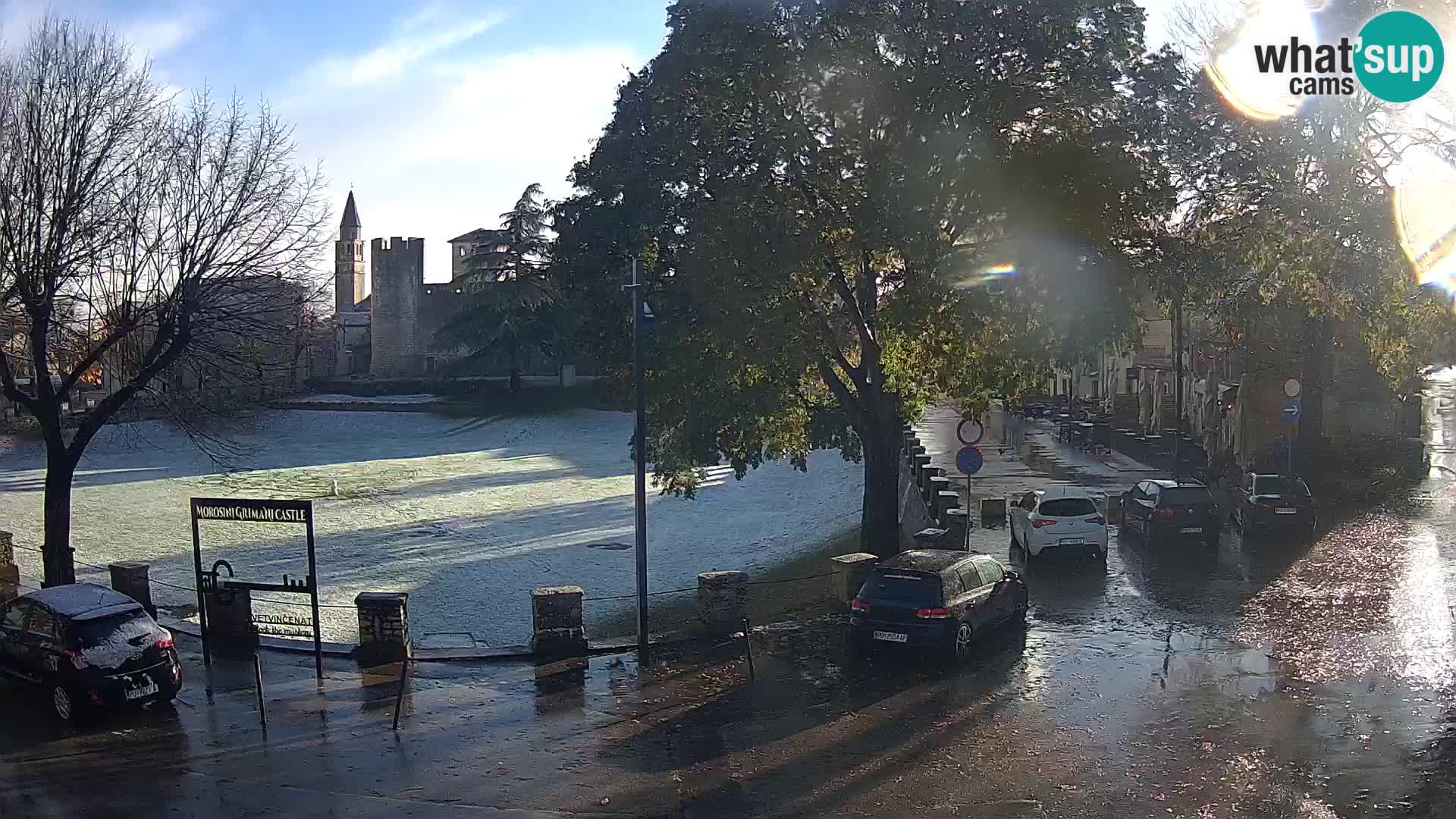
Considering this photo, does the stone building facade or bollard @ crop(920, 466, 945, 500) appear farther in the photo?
the stone building facade

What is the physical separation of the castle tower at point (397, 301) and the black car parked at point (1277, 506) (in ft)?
251

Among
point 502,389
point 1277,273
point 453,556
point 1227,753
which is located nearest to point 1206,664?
point 1227,753

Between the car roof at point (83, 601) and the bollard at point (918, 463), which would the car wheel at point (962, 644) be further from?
the bollard at point (918, 463)

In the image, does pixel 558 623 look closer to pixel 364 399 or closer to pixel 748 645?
pixel 748 645

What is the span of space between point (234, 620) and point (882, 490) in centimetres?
1385

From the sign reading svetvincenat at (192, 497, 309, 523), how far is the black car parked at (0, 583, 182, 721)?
6.94 feet

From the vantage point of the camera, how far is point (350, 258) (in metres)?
113

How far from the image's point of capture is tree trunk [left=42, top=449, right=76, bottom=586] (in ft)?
63.6

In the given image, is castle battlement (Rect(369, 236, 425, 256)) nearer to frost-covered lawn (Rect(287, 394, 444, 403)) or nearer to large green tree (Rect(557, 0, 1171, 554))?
frost-covered lawn (Rect(287, 394, 444, 403))

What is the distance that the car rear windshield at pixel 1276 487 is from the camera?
2709 cm

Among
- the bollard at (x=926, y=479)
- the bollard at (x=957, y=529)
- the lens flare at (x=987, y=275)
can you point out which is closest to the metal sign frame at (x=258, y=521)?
the bollard at (x=957, y=529)

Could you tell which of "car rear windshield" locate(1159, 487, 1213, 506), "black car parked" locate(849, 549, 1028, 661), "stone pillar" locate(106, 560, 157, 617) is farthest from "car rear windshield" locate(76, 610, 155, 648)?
"car rear windshield" locate(1159, 487, 1213, 506)

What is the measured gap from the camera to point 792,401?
1062 inches

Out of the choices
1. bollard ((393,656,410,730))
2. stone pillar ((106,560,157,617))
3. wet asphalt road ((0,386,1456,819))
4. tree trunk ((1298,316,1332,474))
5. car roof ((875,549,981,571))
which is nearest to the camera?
wet asphalt road ((0,386,1456,819))
